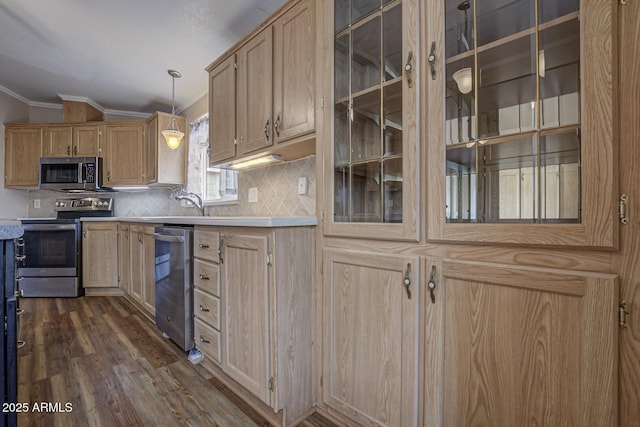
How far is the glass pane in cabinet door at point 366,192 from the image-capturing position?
53.1 inches

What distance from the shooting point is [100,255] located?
3.66 meters

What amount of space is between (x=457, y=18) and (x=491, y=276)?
897 mm

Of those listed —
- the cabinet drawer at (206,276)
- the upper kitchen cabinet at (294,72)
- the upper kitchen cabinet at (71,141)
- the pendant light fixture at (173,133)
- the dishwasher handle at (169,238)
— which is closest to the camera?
the upper kitchen cabinet at (294,72)

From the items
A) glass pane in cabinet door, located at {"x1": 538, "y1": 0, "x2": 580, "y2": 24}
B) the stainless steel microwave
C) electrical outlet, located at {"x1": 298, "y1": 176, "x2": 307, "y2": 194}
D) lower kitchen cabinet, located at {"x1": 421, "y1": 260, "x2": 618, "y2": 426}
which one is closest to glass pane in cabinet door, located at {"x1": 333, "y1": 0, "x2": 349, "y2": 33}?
glass pane in cabinet door, located at {"x1": 538, "y1": 0, "x2": 580, "y2": 24}

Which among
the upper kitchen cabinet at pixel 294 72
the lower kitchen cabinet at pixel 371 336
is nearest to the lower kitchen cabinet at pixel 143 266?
the upper kitchen cabinet at pixel 294 72

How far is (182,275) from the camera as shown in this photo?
1.99m

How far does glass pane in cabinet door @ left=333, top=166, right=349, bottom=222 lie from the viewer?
1.44m

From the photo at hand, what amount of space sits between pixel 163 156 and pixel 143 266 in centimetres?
143

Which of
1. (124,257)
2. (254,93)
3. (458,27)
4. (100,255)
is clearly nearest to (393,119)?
(458,27)

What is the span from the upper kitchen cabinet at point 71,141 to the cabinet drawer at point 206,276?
3130 millimetres

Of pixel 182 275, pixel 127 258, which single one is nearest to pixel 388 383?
pixel 182 275

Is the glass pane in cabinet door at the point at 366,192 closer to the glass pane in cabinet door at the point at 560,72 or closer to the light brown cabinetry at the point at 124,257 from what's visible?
the glass pane in cabinet door at the point at 560,72

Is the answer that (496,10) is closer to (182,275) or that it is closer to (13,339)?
(13,339)

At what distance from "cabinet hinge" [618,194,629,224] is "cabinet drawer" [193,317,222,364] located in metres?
1.80
